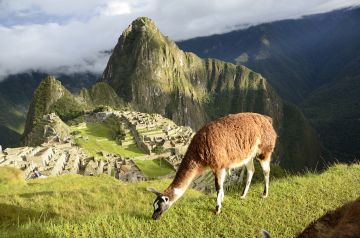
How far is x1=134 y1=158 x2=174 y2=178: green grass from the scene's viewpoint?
85088 mm

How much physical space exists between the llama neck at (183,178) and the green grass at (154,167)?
234ft

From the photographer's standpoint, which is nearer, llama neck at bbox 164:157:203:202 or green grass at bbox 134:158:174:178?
llama neck at bbox 164:157:203:202

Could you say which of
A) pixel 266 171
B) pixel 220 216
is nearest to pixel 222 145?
pixel 220 216

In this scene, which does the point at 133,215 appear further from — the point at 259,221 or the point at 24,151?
the point at 24,151

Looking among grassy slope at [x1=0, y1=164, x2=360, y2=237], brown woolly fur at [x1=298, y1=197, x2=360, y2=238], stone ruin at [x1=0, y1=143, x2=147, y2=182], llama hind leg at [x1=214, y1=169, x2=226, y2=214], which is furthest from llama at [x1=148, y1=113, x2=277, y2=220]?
stone ruin at [x1=0, y1=143, x2=147, y2=182]

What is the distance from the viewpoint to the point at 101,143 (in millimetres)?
114688

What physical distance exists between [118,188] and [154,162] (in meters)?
75.8

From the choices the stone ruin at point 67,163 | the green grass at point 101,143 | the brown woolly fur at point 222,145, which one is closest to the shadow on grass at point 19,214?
the brown woolly fur at point 222,145

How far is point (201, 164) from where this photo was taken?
1098cm

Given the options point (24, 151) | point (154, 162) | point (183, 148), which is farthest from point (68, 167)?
point (183, 148)

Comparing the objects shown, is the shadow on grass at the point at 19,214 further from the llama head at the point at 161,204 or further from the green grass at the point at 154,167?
the green grass at the point at 154,167

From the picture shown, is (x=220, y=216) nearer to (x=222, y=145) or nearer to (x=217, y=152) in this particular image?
(x=217, y=152)

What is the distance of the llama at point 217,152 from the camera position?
420 inches

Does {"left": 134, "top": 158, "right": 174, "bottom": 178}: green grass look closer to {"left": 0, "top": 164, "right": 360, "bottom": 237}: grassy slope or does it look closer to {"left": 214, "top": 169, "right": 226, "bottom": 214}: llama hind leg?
{"left": 0, "top": 164, "right": 360, "bottom": 237}: grassy slope
